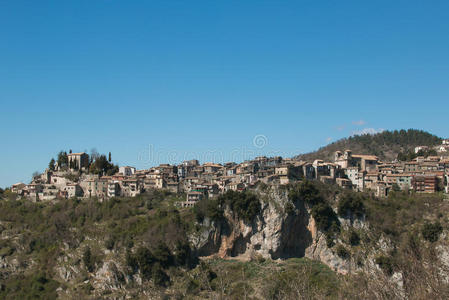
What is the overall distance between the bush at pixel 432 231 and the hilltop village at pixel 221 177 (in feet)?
25.5

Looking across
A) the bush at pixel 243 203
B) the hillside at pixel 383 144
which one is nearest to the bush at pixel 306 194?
the bush at pixel 243 203

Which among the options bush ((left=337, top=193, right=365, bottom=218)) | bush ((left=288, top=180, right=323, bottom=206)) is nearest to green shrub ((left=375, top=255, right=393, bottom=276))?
bush ((left=337, top=193, right=365, bottom=218))

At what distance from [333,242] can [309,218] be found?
343 cm

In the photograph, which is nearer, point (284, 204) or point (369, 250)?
point (369, 250)

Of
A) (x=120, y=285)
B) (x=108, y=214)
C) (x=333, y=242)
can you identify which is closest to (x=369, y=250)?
(x=333, y=242)

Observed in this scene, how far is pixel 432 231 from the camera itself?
141ft

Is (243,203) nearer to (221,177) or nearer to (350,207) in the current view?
(350,207)

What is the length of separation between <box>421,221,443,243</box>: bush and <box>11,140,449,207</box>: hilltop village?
25.5ft

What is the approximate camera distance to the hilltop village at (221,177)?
5149 cm

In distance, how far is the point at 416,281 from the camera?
13312mm

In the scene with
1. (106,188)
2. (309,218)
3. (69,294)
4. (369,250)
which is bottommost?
(69,294)

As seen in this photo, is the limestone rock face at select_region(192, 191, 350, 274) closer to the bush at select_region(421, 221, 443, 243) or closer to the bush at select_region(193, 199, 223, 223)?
the bush at select_region(193, 199, 223, 223)

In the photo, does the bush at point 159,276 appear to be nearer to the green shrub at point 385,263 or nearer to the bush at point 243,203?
the bush at point 243,203

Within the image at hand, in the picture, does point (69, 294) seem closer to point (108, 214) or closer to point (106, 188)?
point (108, 214)
